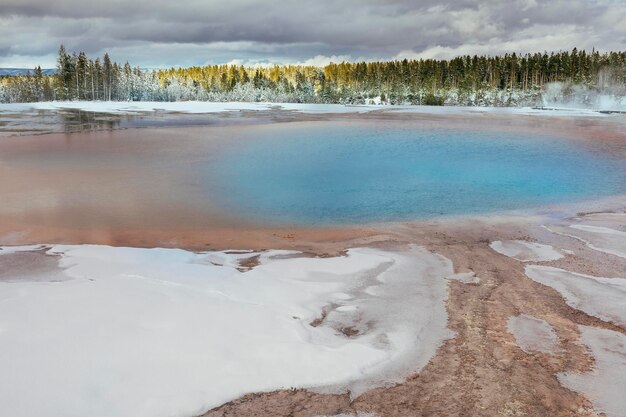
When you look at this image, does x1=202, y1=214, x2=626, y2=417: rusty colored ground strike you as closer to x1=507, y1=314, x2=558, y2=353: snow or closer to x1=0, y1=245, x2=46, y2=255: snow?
x1=507, y1=314, x2=558, y2=353: snow

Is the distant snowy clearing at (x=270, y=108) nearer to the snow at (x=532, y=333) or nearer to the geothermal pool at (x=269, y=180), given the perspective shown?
the geothermal pool at (x=269, y=180)

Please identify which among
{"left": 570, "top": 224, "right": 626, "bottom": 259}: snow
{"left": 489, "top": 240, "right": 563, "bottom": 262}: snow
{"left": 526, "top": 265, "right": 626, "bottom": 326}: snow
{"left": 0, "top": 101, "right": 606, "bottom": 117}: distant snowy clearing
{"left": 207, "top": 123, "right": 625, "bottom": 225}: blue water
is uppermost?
{"left": 0, "top": 101, "right": 606, "bottom": 117}: distant snowy clearing

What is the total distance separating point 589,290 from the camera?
9.87 meters

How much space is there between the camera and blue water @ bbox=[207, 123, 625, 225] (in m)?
17.2

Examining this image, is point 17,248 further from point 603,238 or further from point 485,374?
point 603,238

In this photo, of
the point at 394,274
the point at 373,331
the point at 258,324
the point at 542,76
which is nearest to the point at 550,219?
the point at 394,274

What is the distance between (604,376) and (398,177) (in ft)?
54.0

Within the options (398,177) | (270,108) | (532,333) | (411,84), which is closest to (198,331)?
(532,333)

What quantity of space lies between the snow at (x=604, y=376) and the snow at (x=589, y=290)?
2.36ft

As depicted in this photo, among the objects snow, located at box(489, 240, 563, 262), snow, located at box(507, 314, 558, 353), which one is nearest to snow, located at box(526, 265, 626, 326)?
snow, located at box(489, 240, 563, 262)

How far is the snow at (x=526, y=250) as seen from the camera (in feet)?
39.0

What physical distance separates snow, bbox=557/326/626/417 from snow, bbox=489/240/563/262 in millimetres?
3755

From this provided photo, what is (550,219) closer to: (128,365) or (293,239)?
(293,239)

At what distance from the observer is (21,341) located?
711cm
